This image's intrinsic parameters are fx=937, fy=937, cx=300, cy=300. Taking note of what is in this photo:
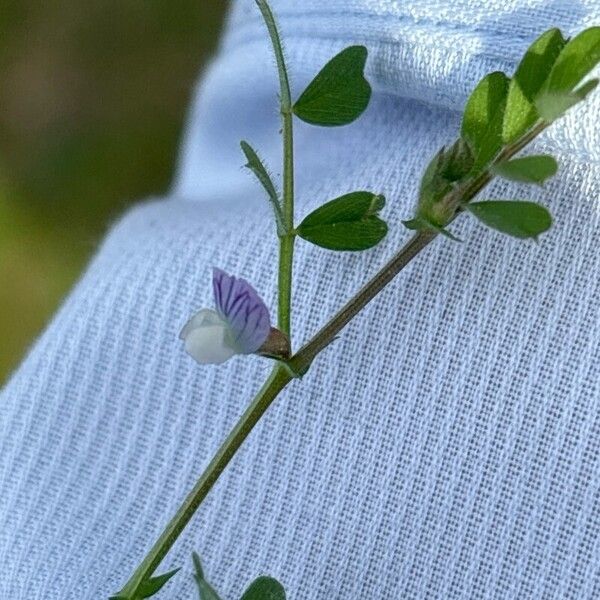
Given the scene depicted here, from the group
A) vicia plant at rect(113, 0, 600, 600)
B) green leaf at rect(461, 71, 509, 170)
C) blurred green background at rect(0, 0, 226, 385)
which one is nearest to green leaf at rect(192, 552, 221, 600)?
vicia plant at rect(113, 0, 600, 600)

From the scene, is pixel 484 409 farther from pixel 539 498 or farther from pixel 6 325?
pixel 6 325

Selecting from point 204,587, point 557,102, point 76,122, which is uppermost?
point 76,122

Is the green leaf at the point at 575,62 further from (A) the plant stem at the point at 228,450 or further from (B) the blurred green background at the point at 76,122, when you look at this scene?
(B) the blurred green background at the point at 76,122

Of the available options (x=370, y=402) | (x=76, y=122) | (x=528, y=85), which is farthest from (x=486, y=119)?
(x=76, y=122)

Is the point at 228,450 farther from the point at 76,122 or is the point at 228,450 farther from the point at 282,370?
the point at 76,122

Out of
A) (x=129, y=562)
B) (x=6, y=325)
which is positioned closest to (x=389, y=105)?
(x=129, y=562)
